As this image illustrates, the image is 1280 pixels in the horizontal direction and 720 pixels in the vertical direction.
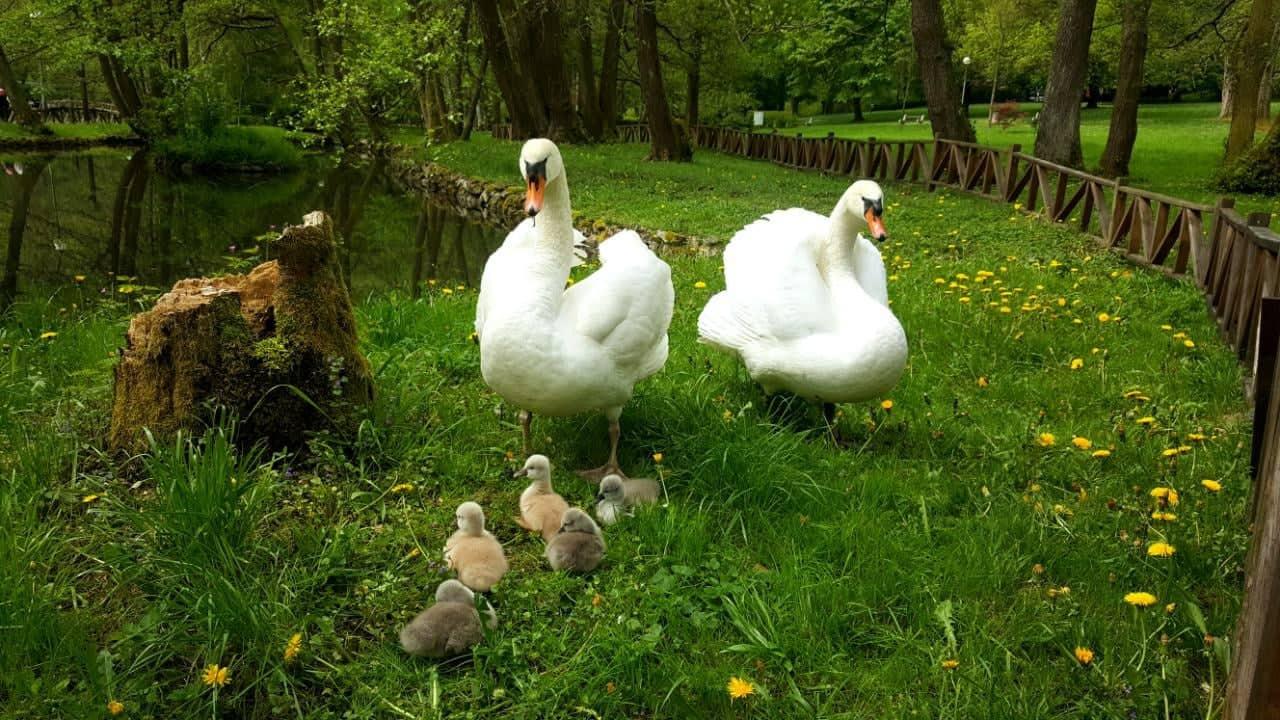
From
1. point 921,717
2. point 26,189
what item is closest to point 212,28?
point 26,189

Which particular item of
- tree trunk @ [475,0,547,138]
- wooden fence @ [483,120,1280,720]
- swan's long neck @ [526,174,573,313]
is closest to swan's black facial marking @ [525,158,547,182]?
swan's long neck @ [526,174,573,313]

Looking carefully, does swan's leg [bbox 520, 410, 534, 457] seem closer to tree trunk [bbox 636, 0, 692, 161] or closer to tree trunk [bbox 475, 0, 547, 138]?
tree trunk [bbox 636, 0, 692, 161]

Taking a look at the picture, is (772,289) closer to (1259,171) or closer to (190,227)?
(190,227)

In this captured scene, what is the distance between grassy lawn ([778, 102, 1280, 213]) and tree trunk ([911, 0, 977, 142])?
167 cm

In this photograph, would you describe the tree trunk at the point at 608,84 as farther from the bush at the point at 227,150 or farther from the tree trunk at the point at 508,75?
the bush at the point at 227,150

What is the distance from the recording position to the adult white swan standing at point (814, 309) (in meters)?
4.08

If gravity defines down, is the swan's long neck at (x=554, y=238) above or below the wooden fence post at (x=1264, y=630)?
above

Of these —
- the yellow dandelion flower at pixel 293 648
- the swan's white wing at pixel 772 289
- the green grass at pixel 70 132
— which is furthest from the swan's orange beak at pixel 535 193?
the green grass at pixel 70 132

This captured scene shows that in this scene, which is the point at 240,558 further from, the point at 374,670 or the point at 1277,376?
the point at 1277,376

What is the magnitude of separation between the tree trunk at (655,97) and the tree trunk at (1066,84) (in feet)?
29.5

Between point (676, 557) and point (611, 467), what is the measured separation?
2.57 ft

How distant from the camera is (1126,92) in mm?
16688

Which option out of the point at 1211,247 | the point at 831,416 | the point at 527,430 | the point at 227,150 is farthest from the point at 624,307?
the point at 227,150

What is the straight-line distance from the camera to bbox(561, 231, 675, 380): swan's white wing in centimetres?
372
